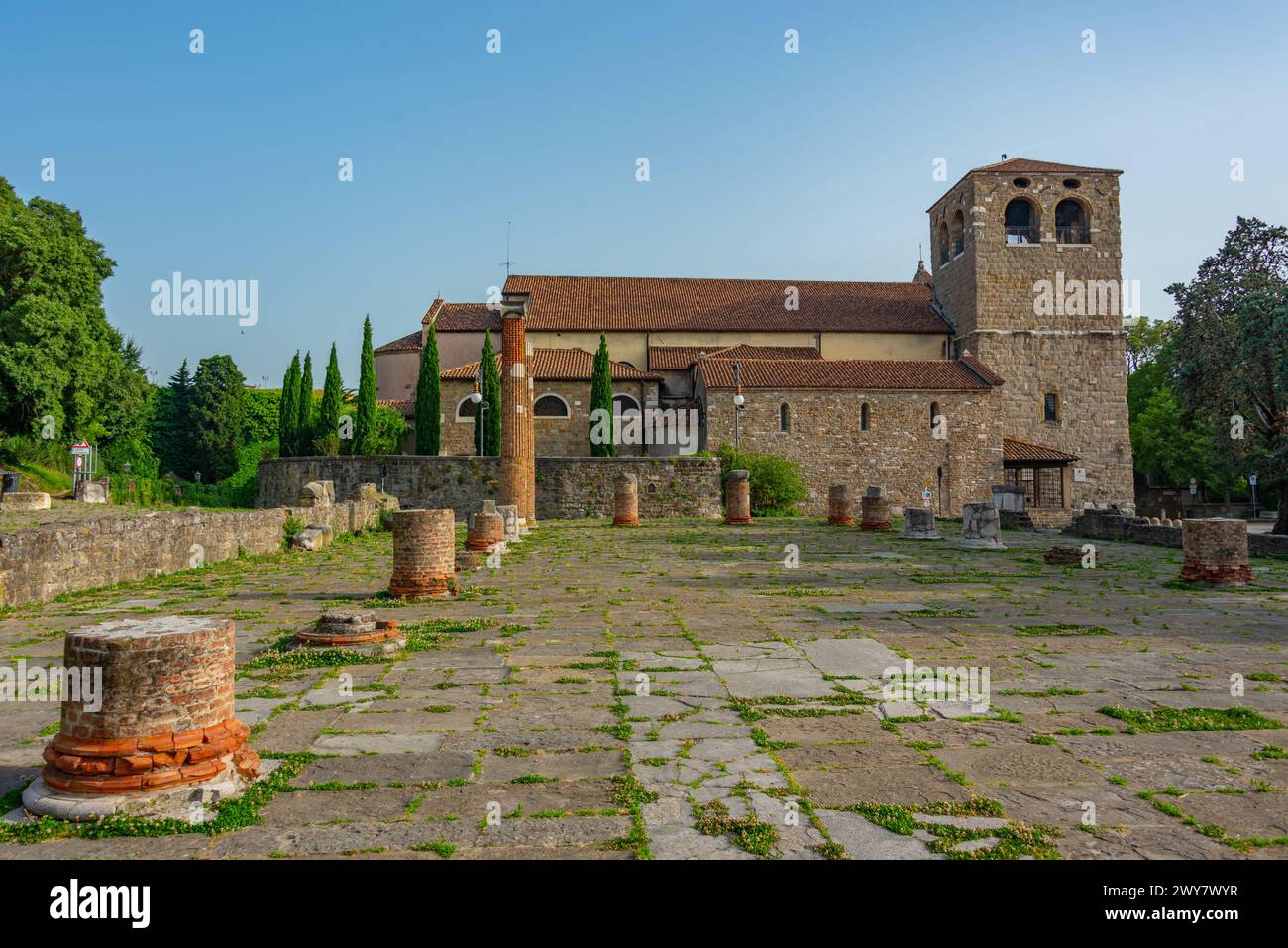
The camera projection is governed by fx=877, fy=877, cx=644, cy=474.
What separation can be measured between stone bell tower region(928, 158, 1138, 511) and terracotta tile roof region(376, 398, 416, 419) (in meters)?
24.3

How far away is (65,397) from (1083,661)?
3417cm

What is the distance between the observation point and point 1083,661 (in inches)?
246

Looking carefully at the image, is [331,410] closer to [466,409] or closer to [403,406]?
[403,406]

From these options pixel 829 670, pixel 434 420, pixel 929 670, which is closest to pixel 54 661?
pixel 829 670

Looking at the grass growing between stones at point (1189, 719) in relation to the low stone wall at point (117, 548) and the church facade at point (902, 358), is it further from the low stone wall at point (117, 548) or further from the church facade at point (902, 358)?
the church facade at point (902, 358)

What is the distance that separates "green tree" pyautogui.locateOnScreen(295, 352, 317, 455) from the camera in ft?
122

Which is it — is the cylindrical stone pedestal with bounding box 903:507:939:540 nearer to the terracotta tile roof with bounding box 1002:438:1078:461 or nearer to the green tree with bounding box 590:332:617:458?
the green tree with bounding box 590:332:617:458

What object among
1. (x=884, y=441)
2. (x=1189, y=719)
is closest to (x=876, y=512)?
(x=884, y=441)

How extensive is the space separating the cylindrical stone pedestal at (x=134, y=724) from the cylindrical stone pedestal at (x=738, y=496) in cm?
2072

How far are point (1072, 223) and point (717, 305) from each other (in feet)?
52.8

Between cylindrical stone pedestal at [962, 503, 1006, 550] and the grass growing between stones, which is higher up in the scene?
cylindrical stone pedestal at [962, 503, 1006, 550]

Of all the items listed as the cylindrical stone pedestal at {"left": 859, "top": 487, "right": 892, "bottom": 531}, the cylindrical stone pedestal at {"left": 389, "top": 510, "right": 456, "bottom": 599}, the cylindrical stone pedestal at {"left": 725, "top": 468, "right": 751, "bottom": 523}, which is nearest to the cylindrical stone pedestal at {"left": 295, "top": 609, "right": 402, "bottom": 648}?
the cylindrical stone pedestal at {"left": 389, "top": 510, "right": 456, "bottom": 599}

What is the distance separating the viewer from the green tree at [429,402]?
33594 millimetres

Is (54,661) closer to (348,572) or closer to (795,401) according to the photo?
(348,572)
